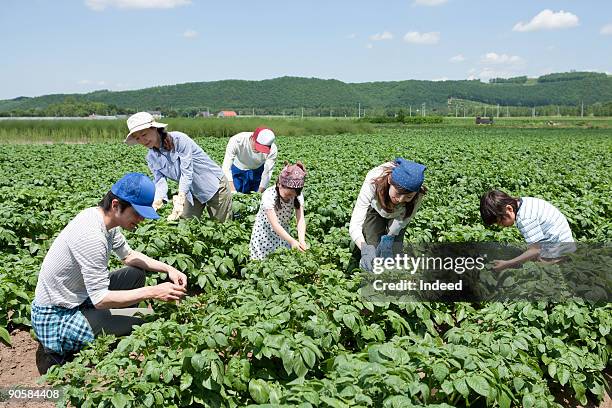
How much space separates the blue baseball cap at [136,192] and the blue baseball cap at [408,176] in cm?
181

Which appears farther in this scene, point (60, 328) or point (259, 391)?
point (60, 328)

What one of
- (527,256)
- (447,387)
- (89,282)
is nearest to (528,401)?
(447,387)

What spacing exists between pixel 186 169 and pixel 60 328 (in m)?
2.35

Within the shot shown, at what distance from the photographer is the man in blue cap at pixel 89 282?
3.58 meters

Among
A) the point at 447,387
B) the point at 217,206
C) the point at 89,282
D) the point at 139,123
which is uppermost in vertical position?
the point at 139,123

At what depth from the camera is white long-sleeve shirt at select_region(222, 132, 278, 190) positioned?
22.5 feet

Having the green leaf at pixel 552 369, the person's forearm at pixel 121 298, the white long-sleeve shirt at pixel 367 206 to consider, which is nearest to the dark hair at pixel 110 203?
the person's forearm at pixel 121 298

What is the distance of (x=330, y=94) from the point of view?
160 metres

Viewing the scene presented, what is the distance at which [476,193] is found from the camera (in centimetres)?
1104

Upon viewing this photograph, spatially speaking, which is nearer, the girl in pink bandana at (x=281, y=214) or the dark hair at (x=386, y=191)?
the dark hair at (x=386, y=191)

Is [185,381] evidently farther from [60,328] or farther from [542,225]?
[542,225]

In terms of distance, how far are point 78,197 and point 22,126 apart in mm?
28038

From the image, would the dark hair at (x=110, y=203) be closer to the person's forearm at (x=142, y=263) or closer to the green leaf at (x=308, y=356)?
the person's forearm at (x=142, y=263)

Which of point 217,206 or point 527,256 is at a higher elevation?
point 217,206
